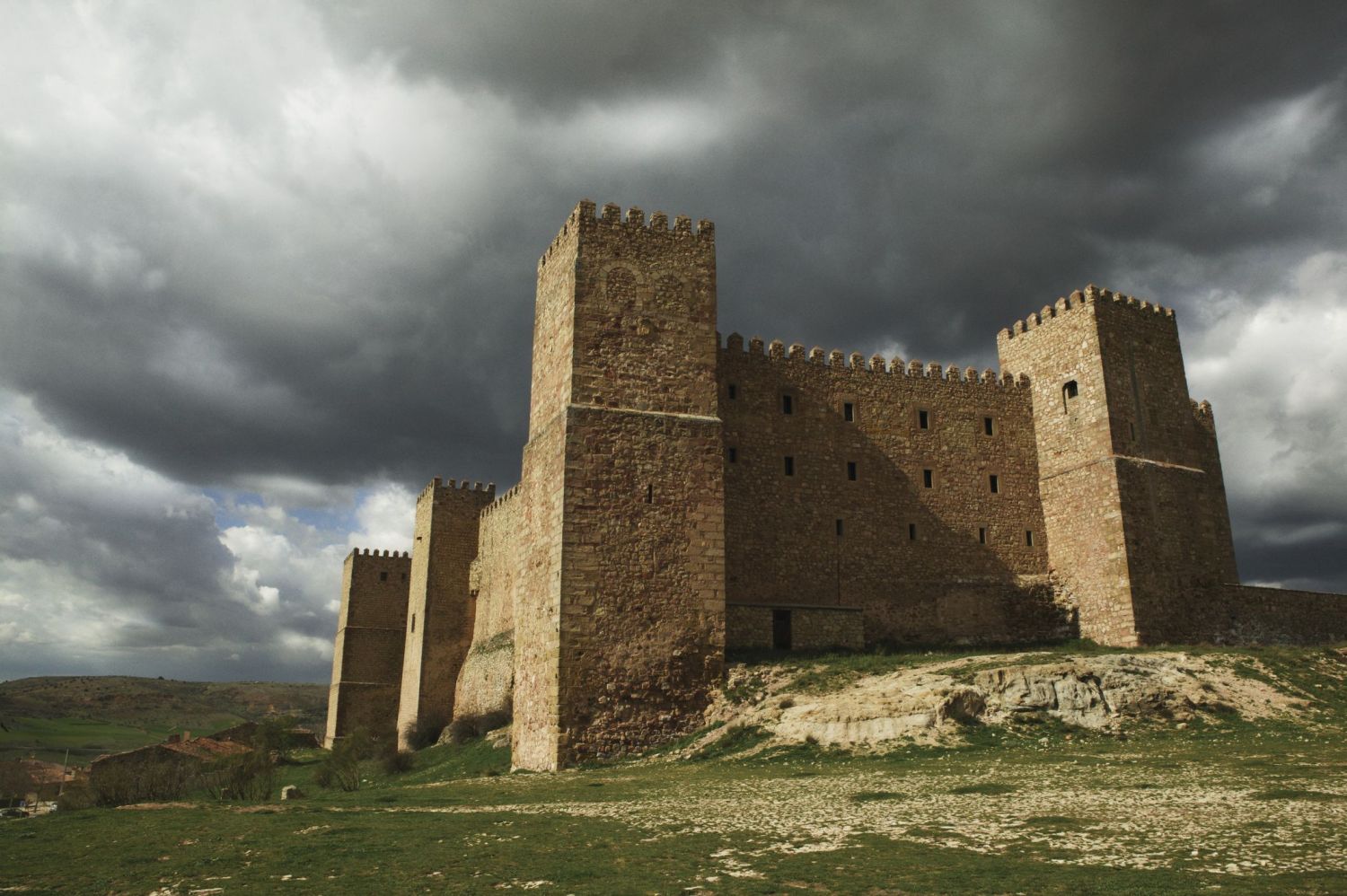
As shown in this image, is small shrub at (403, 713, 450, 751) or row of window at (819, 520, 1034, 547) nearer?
row of window at (819, 520, 1034, 547)

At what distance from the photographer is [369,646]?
47188 mm

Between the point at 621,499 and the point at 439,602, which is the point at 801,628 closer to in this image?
the point at 621,499

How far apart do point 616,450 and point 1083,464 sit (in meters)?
13.9

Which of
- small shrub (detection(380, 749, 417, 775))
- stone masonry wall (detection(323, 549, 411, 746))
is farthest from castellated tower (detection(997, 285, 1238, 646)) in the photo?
Answer: stone masonry wall (detection(323, 549, 411, 746))

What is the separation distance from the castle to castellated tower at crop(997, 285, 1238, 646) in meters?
0.07

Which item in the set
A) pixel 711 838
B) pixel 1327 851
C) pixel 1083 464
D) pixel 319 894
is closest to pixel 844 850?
pixel 711 838

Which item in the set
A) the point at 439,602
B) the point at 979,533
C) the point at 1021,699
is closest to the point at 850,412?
the point at 979,533

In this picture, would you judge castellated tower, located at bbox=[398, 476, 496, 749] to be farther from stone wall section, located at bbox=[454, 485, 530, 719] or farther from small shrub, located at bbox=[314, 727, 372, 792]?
small shrub, located at bbox=[314, 727, 372, 792]

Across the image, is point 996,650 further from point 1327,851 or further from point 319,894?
point 319,894

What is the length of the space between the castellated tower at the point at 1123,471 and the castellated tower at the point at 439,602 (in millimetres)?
24533

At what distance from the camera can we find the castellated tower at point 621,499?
63.8 ft

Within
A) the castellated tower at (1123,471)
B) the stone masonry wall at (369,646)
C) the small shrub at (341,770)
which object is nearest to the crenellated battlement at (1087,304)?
the castellated tower at (1123,471)

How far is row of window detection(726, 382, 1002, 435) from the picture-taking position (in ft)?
84.3

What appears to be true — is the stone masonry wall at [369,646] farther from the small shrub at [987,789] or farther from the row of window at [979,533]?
the small shrub at [987,789]
